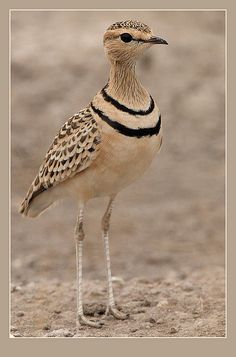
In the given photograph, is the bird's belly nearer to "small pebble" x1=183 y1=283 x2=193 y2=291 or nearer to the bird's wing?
the bird's wing

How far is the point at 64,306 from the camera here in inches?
266

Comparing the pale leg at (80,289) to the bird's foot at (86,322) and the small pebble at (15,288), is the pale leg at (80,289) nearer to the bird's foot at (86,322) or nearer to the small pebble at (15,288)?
the bird's foot at (86,322)

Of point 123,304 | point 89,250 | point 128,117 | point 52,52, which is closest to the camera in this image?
point 128,117

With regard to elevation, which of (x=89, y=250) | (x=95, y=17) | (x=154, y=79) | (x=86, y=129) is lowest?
(x=89, y=250)

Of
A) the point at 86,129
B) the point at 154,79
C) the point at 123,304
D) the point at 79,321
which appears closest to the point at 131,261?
→ the point at 123,304

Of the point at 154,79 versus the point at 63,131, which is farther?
the point at 154,79

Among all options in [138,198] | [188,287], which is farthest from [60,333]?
[138,198]

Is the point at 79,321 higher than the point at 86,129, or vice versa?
the point at 86,129

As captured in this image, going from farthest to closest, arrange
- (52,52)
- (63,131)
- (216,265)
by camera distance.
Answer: (52,52)
(216,265)
(63,131)

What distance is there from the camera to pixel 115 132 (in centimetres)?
569

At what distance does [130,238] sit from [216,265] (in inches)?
46.2

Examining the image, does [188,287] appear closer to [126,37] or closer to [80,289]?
[80,289]

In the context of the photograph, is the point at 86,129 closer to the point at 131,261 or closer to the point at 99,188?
the point at 99,188

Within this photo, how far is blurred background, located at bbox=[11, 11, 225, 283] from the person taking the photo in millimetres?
9562
